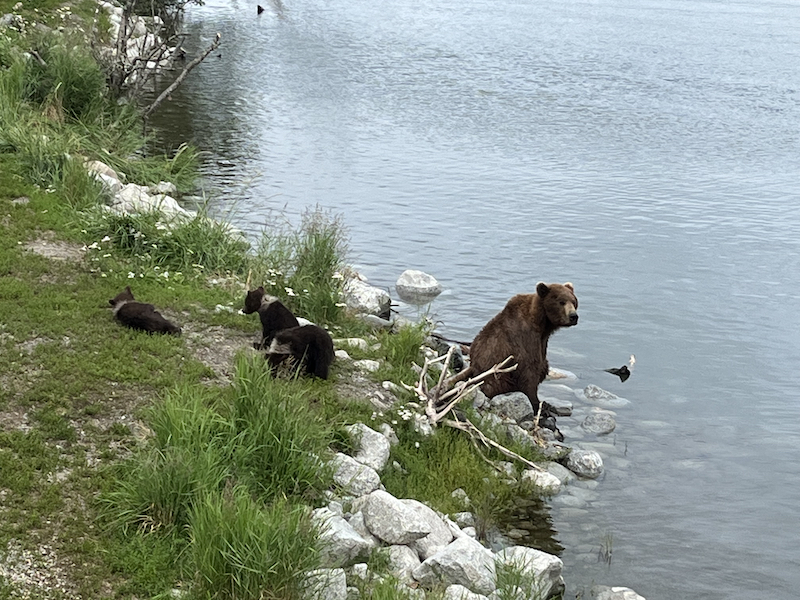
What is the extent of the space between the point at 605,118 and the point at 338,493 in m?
20.6

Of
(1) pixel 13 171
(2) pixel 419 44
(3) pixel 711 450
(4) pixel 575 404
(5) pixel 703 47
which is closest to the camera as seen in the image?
(3) pixel 711 450

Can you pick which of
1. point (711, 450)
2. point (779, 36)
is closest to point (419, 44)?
point (779, 36)

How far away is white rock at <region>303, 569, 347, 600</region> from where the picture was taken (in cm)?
530

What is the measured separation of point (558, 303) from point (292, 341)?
9.74 feet

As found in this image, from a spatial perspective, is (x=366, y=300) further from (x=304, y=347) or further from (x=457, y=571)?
(x=457, y=571)

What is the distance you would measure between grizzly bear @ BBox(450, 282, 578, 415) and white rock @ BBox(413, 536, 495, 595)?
3.57m

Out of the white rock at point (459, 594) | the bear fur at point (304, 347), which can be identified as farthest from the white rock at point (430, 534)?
the bear fur at point (304, 347)

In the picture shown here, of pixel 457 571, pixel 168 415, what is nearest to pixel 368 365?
pixel 168 415

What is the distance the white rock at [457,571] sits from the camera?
6102 millimetres

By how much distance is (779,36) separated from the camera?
43.5 m

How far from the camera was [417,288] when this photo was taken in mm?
13859

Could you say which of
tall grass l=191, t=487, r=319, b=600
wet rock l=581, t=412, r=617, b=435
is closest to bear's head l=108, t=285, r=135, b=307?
tall grass l=191, t=487, r=319, b=600

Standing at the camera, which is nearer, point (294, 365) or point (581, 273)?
point (294, 365)

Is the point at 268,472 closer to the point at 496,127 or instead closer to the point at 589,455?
the point at 589,455
